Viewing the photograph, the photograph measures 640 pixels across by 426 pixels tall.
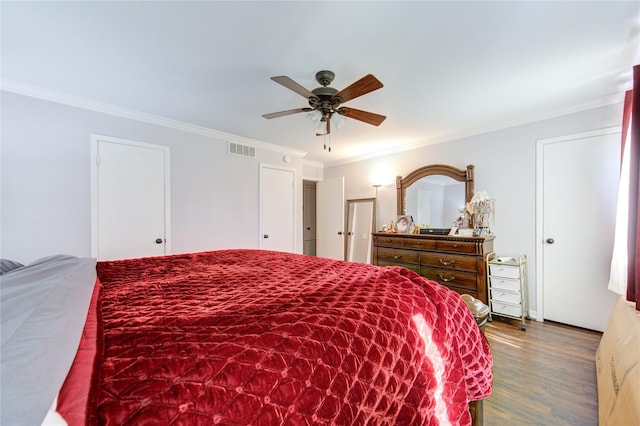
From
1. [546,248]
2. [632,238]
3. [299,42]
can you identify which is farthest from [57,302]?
[546,248]

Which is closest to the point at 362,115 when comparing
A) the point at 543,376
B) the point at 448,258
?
the point at 448,258

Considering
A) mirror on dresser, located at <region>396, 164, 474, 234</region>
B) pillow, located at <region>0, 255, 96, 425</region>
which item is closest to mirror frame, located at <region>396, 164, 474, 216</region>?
mirror on dresser, located at <region>396, 164, 474, 234</region>

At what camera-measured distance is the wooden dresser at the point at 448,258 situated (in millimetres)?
2988

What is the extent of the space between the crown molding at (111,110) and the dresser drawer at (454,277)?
10.2 ft

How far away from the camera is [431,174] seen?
3887mm

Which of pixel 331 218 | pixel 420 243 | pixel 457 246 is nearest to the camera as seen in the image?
pixel 457 246

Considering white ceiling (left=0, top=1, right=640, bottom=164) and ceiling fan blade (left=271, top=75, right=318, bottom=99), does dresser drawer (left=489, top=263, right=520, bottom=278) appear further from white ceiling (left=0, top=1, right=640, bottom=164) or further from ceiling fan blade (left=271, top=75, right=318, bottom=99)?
ceiling fan blade (left=271, top=75, right=318, bottom=99)

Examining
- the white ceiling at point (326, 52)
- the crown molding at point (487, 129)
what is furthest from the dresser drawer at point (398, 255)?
the white ceiling at point (326, 52)

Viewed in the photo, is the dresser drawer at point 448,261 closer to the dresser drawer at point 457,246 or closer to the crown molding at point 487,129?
the dresser drawer at point 457,246

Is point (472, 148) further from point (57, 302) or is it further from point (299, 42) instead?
point (57, 302)

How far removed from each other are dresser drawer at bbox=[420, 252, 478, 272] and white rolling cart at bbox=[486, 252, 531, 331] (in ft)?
0.60

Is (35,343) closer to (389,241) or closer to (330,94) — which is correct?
(330,94)

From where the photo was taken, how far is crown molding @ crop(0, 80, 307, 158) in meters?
2.34

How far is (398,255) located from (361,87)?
2541mm
